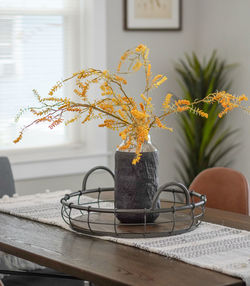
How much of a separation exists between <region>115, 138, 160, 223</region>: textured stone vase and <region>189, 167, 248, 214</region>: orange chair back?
2.59 feet

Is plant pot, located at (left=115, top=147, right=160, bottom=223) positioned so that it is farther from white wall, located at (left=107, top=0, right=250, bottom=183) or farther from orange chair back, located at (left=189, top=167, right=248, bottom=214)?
white wall, located at (left=107, top=0, right=250, bottom=183)

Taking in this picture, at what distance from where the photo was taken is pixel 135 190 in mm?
2223

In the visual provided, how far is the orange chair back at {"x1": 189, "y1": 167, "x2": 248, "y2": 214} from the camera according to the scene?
2916 mm

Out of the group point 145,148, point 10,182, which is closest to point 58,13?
point 10,182

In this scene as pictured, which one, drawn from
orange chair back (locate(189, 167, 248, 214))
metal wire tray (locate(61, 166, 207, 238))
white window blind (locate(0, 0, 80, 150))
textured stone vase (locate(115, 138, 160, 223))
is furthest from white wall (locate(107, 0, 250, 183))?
textured stone vase (locate(115, 138, 160, 223))

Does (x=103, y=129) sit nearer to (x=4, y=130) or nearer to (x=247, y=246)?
(x=4, y=130)

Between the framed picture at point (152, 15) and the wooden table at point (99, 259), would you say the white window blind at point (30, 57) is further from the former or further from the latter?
the wooden table at point (99, 259)

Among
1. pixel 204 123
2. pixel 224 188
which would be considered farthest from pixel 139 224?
pixel 204 123

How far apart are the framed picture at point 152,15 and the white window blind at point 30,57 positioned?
41 cm

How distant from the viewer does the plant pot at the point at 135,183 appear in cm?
222

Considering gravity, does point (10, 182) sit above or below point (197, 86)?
below

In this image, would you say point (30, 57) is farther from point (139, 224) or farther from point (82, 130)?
point (139, 224)

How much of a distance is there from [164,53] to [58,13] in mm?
866

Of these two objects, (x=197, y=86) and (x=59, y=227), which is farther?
(x=197, y=86)
